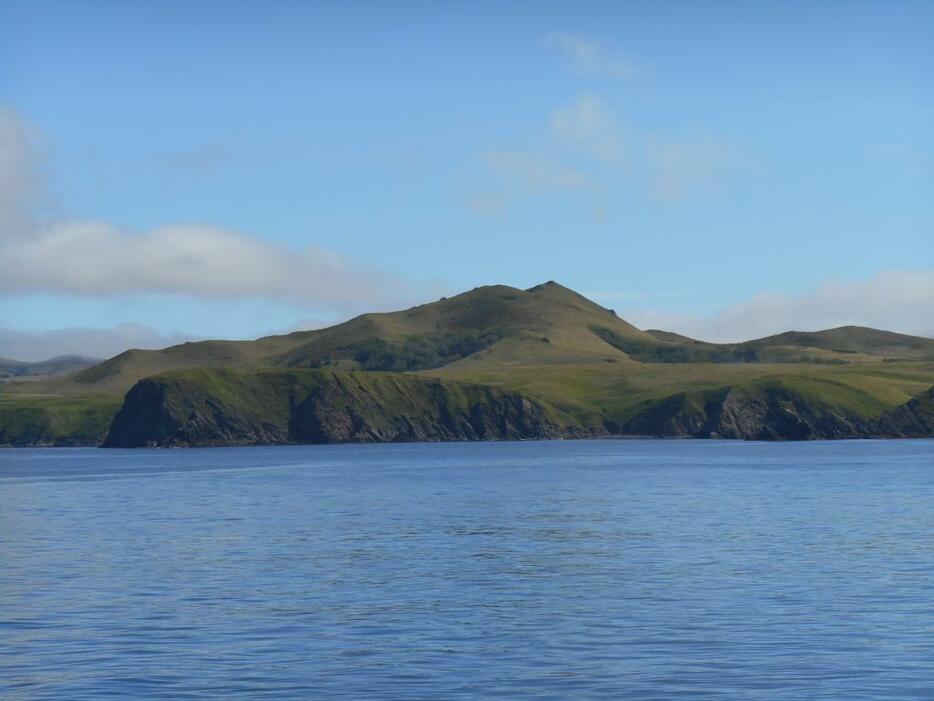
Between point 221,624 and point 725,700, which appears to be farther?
point 221,624

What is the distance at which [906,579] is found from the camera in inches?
2148

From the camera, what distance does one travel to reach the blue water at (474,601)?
1406 inches

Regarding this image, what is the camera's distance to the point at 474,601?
1972 inches

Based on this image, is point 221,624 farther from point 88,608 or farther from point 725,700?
point 725,700

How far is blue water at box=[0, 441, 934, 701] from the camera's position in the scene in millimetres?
35719

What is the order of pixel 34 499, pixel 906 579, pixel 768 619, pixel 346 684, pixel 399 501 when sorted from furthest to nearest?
pixel 34 499
pixel 399 501
pixel 906 579
pixel 768 619
pixel 346 684

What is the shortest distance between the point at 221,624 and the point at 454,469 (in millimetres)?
143551

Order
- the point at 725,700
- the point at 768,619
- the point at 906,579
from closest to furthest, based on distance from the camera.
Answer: the point at 725,700, the point at 768,619, the point at 906,579

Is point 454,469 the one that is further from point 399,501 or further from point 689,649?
point 689,649

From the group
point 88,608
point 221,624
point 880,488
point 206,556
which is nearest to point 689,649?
point 221,624

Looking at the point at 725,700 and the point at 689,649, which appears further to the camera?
the point at 689,649

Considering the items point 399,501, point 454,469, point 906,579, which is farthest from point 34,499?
point 906,579

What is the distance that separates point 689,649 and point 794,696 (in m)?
6.54

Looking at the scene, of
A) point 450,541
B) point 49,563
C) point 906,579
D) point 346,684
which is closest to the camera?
point 346,684
